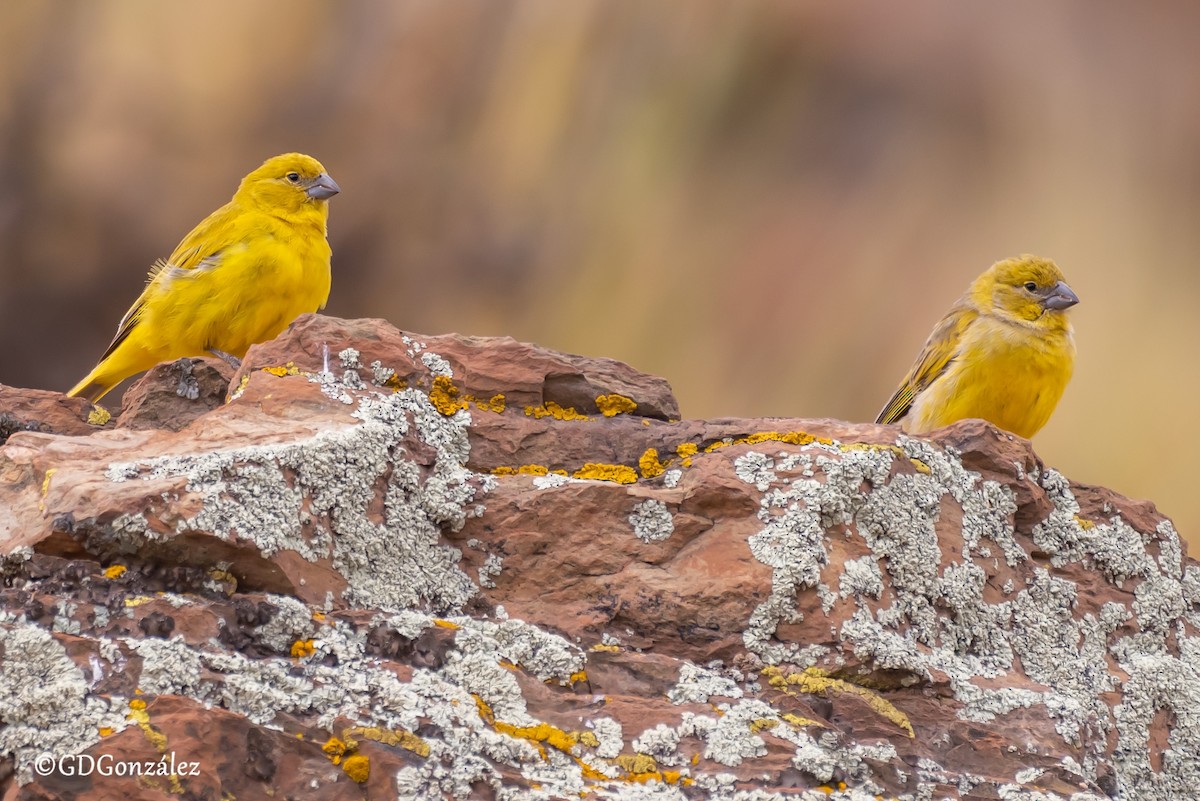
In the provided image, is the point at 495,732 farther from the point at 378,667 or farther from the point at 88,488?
the point at 88,488

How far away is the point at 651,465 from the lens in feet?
13.0

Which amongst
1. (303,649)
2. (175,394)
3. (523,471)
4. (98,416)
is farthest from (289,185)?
(303,649)

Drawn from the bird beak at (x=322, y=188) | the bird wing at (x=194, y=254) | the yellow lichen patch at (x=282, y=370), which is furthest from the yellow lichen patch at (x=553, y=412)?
the bird beak at (x=322, y=188)

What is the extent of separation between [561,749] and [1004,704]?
4.01 ft

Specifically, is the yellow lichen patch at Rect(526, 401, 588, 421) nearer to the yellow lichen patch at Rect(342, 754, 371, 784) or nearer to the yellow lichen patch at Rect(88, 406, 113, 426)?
the yellow lichen patch at Rect(88, 406, 113, 426)

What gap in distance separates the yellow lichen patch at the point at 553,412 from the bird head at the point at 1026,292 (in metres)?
3.63

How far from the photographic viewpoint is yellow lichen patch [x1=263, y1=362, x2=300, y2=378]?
12.4 ft

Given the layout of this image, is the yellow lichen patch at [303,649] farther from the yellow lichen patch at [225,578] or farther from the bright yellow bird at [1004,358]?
the bright yellow bird at [1004,358]

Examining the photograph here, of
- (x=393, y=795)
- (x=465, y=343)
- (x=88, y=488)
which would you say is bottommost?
(x=393, y=795)

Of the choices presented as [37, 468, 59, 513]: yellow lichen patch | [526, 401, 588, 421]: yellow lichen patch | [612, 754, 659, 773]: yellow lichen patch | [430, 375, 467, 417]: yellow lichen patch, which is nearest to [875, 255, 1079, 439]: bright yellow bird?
[526, 401, 588, 421]: yellow lichen patch

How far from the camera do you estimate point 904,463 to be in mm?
3848

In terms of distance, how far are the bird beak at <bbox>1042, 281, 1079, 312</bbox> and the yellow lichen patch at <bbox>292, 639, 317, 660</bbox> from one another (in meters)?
5.22

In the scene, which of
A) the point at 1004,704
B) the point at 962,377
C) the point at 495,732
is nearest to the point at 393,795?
the point at 495,732

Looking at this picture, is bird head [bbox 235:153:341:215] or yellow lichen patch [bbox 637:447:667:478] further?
bird head [bbox 235:153:341:215]
